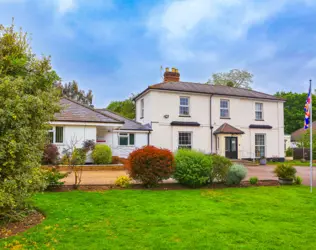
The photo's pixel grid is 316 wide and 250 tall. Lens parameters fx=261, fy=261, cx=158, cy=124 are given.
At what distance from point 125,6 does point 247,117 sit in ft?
58.1

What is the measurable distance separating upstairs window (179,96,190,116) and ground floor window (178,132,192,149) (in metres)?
1.87

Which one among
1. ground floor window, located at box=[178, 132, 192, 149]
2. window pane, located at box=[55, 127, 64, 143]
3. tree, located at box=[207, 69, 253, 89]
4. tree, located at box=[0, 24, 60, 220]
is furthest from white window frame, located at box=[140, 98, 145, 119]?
tree, located at box=[207, 69, 253, 89]

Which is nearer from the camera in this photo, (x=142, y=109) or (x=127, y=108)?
(x=142, y=109)

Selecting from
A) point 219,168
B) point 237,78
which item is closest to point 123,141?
point 219,168

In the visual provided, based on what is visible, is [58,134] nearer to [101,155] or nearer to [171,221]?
[101,155]

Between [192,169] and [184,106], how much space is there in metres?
14.1

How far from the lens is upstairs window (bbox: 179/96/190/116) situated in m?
24.3

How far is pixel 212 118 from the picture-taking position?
25188mm

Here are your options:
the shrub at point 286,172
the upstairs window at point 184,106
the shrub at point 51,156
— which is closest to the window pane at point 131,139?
the upstairs window at point 184,106

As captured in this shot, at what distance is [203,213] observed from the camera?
693cm

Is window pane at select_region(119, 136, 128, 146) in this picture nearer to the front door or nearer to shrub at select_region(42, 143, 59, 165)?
shrub at select_region(42, 143, 59, 165)

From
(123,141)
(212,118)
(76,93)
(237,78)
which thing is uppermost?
(237,78)

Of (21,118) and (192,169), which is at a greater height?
(21,118)

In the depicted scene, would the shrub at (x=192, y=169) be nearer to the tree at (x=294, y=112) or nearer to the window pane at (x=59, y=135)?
the window pane at (x=59, y=135)
